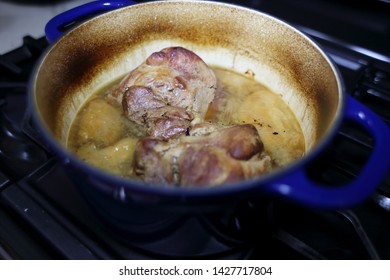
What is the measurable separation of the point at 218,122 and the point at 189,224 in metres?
0.40

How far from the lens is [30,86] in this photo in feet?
2.54

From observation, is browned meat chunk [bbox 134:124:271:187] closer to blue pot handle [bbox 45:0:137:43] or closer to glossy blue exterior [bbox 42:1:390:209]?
glossy blue exterior [bbox 42:1:390:209]

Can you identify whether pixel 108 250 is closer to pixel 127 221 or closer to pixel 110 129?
pixel 127 221

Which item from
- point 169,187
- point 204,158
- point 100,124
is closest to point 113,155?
point 100,124

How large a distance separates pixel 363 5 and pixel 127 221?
137 centimetres

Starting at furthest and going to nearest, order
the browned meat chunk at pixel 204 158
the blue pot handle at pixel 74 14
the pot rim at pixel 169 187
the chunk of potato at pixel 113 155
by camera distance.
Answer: the blue pot handle at pixel 74 14 → the chunk of potato at pixel 113 155 → the browned meat chunk at pixel 204 158 → the pot rim at pixel 169 187

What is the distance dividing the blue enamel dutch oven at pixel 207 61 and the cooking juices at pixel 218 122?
0.11ft

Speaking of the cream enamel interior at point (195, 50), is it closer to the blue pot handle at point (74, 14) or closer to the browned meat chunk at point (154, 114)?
the blue pot handle at point (74, 14)

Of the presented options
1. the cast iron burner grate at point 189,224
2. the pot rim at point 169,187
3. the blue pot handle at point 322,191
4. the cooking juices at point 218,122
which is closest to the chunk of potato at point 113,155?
the cooking juices at point 218,122

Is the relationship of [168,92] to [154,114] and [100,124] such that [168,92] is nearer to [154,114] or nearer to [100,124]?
[154,114]

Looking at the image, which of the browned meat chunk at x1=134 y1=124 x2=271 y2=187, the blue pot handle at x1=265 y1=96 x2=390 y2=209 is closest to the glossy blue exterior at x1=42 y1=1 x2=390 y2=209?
the blue pot handle at x1=265 y1=96 x2=390 y2=209

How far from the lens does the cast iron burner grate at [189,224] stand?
0.78 meters

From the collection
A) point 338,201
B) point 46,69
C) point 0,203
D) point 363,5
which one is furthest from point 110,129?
point 363,5

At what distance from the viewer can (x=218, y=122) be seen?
1.06 m
